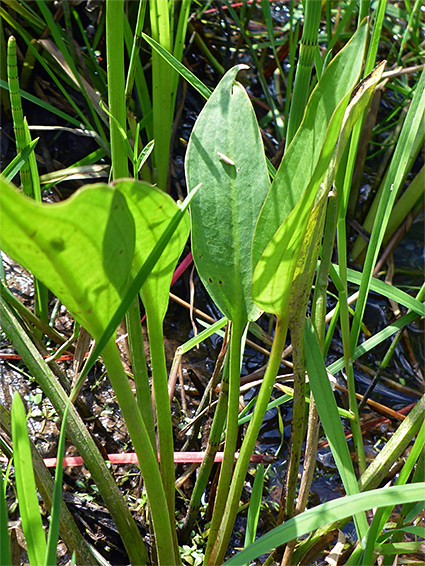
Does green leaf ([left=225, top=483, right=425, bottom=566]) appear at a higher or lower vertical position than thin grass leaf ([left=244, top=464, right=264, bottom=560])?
higher

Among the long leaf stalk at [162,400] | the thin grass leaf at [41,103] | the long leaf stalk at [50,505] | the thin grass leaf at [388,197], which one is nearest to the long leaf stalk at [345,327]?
the thin grass leaf at [388,197]

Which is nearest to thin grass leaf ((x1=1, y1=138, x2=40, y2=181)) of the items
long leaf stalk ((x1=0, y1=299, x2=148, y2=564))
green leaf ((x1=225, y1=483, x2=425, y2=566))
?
long leaf stalk ((x1=0, y1=299, x2=148, y2=564))

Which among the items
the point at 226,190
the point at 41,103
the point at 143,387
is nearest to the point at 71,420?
the point at 143,387

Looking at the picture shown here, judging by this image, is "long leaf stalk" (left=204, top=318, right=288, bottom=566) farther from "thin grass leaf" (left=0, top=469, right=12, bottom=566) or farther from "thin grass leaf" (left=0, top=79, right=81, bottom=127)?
"thin grass leaf" (left=0, top=79, right=81, bottom=127)

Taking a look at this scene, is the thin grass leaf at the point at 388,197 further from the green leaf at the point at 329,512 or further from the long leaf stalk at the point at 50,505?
the long leaf stalk at the point at 50,505

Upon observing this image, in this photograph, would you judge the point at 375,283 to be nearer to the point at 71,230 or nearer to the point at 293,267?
the point at 293,267

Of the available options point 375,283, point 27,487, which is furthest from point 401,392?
point 27,487
